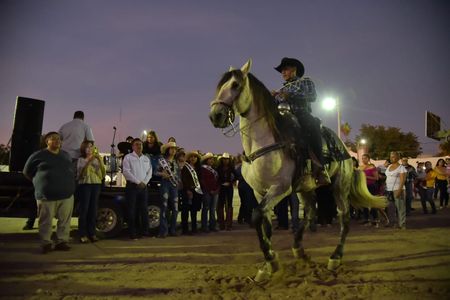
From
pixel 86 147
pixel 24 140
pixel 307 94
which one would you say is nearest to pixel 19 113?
pixel 24 140

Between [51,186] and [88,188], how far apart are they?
123 cm

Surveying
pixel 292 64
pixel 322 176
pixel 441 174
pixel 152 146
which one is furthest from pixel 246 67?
pixel 441 174

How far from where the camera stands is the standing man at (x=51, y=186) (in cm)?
654

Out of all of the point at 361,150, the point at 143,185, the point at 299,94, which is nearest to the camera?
the point at 299,94

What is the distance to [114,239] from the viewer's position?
840 centimetres

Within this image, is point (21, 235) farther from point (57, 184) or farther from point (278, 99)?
point (278, 99)

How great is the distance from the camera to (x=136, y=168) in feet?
27.2

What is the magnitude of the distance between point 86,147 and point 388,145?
192ft

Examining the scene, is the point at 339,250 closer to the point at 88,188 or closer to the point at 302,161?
the point at 302,161

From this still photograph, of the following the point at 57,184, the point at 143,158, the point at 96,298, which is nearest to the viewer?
the point at 96,298

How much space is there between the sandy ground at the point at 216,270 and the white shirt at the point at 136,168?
5.09ft

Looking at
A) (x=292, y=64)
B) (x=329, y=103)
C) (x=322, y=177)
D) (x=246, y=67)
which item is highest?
(x=329, y=103)

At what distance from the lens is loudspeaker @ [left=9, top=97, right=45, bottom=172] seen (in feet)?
27.7

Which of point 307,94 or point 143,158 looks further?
point 143,158
